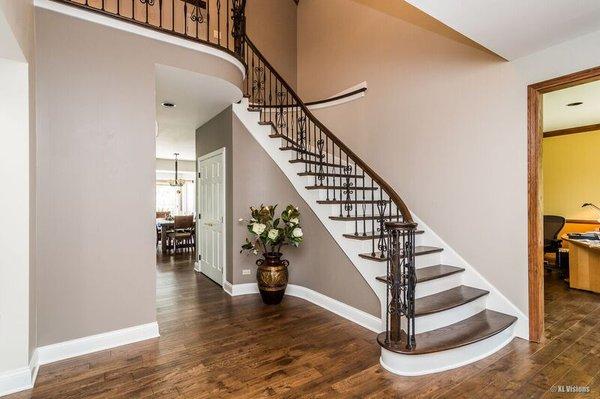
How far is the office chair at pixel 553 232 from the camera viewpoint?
532cm

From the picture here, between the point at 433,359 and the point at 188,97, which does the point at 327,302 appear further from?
the point at 188,97

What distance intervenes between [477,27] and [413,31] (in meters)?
1.86

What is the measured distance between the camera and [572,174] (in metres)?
6.08

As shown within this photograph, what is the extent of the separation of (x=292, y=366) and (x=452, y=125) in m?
3.04

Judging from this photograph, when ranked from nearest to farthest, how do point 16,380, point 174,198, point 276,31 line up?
point 16,380 < point 276,31 < point 174,198

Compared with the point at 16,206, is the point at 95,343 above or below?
below

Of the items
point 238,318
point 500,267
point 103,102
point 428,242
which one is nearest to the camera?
point 103,102

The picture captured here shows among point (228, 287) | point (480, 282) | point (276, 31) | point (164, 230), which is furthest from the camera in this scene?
point (164, 230)

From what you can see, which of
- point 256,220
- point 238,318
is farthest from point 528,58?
point 238,318

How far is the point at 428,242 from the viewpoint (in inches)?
151

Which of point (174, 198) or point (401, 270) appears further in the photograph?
point (174, 198)

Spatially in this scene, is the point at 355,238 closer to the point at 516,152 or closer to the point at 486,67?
the point at 516,152

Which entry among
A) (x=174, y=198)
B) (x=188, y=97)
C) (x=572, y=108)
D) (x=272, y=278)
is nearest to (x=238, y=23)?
(x=188, y=97)

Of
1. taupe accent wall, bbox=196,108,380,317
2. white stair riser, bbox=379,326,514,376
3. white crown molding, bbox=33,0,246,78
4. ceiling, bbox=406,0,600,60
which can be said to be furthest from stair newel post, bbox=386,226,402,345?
white crown molding, bbox=33,0,246,78
